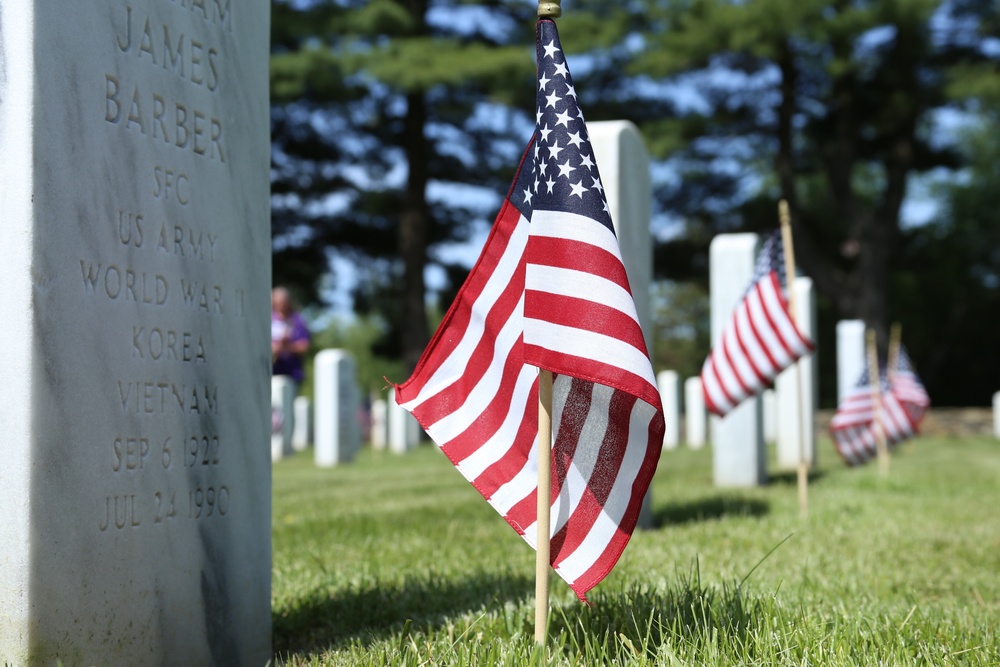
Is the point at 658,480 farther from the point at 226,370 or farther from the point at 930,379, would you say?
the point at 930,379

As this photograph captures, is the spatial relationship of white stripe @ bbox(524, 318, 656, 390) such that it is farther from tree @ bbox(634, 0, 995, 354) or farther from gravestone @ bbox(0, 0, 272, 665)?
tree @ bbox(634, 0, 995, 354)

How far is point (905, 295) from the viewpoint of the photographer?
33625mm

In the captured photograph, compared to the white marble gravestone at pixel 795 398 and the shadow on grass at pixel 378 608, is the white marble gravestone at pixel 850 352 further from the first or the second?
the shadow on grass at pixel 378 608

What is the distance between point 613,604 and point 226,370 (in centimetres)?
132

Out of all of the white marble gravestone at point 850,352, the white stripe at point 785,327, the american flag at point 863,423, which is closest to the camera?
the white stripe at point 785,327

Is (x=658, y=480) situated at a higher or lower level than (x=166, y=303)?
lower

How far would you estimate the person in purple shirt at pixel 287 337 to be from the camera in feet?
37.5

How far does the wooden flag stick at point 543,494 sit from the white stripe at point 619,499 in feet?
0.38

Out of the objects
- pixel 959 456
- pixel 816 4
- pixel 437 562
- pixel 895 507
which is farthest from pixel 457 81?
pixel 437 562

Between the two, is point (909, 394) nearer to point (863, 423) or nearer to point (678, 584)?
point (863, 423)

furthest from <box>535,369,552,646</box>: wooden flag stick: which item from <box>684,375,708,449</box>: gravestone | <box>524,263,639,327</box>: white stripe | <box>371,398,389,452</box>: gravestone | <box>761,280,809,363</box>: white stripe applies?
<box>371,398,389,452</box>: gravestone

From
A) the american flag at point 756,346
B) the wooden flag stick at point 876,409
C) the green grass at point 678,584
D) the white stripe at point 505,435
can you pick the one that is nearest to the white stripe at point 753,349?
the american flag at point 756,346

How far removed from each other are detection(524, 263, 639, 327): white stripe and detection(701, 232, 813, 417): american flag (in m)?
3.64

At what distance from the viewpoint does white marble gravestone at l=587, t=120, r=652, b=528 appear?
532 cm
